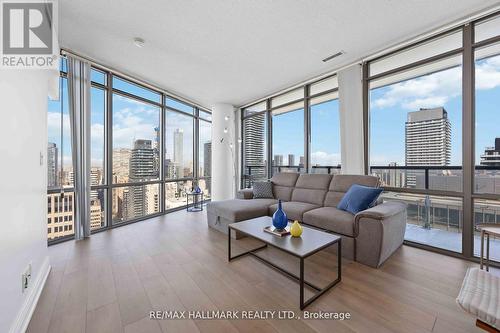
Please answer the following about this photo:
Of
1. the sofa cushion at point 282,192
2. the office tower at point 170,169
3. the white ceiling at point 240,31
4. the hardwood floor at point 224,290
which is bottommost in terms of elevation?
the hardwood floor at point 224,290

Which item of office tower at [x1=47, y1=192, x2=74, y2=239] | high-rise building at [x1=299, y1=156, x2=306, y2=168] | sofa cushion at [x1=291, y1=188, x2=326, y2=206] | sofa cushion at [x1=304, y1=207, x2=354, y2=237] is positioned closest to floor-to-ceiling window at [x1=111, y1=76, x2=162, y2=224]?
office tower at [x1=47, y1=192, x2=74, y2=239]

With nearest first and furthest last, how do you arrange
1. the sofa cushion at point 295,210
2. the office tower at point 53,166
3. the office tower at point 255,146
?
the office tower at point 53,166, the sofa cushion at point 295,210, the office tower at point 255,146

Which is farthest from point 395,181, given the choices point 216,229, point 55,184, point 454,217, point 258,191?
point 55,184

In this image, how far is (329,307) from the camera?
1.62m

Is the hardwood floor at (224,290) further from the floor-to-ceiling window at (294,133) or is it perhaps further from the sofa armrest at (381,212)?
the floor-to-ceiling window at (294,133)

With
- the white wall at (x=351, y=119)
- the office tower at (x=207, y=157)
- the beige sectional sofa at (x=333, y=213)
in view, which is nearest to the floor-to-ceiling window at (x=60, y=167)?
the beige sectional sofa at (x=333, y=213)

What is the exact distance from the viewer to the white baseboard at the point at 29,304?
1354 mm

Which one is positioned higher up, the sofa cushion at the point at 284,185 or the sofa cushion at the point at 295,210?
the sofa cushion at the point at 284,185

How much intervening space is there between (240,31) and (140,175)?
3.27m

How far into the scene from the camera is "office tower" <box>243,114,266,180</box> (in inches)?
217

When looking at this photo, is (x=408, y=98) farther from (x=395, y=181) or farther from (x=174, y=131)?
(x=174, y=131)

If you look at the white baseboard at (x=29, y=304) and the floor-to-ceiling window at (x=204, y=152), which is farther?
the floor-to-ceiling window at (x=204, y=152)

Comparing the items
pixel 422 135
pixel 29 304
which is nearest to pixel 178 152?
pixel 29 304

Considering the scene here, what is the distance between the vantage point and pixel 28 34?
1.97 m
